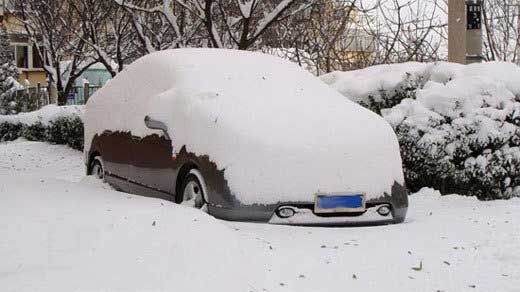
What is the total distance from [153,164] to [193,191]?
806 millimetres

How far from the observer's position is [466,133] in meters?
7.96

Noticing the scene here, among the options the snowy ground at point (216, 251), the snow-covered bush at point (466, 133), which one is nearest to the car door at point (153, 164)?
the snowy ground at point (216, 251)

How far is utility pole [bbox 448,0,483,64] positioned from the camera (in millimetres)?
10000

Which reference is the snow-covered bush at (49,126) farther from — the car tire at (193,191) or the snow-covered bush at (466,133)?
the car tire at (193,191)

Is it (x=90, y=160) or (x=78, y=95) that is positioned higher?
(x=78, y=95)

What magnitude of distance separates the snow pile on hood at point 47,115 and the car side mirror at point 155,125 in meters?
9.62

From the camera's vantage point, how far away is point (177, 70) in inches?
281

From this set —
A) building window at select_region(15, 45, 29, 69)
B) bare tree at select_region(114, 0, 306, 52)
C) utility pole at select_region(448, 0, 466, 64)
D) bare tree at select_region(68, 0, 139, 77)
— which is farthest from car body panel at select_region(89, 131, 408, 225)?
building window at select_region(15, 45, 29, 69)

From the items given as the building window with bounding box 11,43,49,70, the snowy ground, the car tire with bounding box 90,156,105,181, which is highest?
the building window with bounding box 11,43,49,70

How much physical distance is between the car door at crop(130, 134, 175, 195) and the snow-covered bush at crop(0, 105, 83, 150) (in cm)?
902

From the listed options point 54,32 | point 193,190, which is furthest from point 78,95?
point 193,190

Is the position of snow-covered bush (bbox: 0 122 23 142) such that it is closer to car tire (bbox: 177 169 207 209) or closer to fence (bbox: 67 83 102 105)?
fence (bbox: 67 83 102 105)

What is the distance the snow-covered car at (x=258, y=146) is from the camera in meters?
5.77

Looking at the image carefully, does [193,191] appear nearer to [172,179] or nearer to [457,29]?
[172,179]
